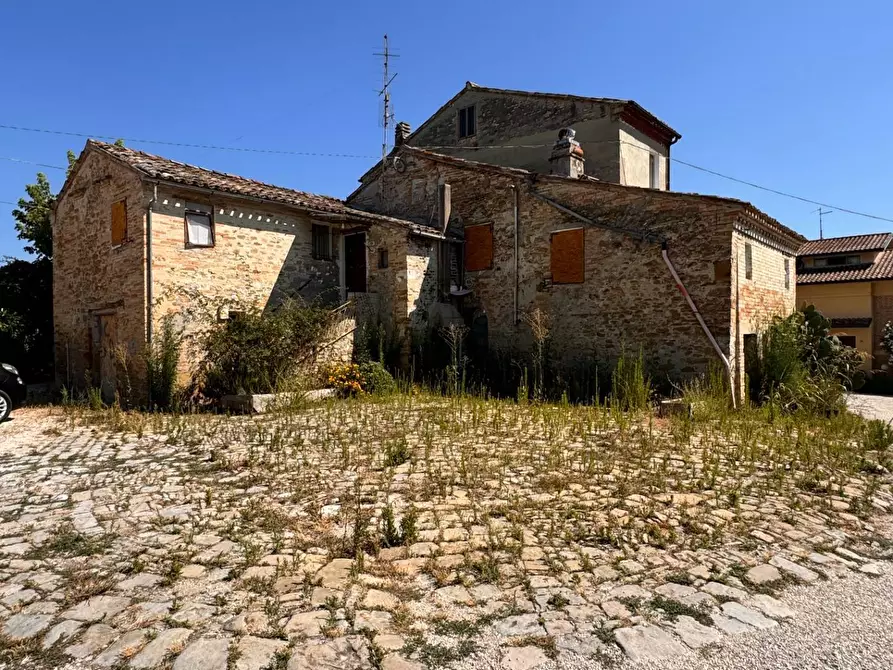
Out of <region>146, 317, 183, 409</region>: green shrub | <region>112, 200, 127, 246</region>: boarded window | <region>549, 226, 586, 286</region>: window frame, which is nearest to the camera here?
<region>146, 317, 183, 409</region>: green shrub

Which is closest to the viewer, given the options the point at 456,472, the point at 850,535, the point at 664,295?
the point at 850,535

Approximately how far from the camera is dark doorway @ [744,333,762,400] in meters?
12.0

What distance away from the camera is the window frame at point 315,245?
14.7 meters

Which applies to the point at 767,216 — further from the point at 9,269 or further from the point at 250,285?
the point at 9,269

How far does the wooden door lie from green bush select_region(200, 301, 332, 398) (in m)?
2.43

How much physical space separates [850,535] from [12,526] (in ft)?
23.6

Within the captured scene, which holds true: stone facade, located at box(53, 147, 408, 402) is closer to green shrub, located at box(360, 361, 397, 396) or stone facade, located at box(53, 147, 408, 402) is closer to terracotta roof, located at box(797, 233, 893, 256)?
green shrub, located at box(360, 361, 397, 396)

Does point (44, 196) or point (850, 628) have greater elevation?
point (44, 196)

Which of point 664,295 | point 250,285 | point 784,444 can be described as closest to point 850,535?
point 784,444

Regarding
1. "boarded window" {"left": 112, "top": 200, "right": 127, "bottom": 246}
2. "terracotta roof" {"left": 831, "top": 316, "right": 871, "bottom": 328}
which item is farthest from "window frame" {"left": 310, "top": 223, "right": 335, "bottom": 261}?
"terracotta roof" {"left": 831, "top": 316, "right": 871, "bottom": 328}

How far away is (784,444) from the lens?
707 cm

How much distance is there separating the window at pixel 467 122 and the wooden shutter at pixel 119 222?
11.6 meters

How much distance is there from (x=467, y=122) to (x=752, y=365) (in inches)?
501

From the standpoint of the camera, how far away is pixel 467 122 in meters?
19.1
